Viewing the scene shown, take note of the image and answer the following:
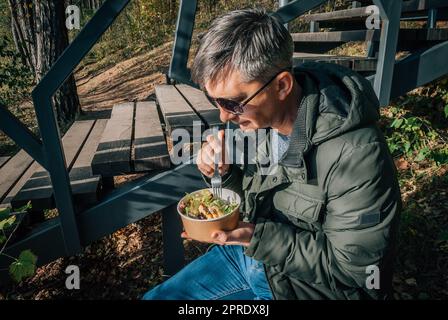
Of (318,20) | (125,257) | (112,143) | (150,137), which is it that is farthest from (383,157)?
(318,20)

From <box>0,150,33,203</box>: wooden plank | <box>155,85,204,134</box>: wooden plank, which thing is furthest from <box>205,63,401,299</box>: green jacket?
<box>0,150,33,203</box>: wooden plank

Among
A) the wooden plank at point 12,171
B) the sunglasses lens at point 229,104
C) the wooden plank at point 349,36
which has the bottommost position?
the wooden plank at point 12,171

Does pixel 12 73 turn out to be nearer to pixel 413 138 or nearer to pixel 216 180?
pixel 216 180

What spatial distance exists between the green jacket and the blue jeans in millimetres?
202

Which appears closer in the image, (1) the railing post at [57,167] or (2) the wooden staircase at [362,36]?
(1) the railing post at [57,167]

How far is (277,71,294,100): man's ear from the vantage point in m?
1.47

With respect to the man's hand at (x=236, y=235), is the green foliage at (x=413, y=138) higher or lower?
lower

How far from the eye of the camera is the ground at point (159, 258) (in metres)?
2.77

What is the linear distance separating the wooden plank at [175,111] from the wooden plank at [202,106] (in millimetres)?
51

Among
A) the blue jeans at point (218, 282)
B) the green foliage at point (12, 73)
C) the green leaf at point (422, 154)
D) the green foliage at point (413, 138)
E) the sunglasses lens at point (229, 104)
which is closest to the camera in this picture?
the sunglasses lens at point (229, 104)

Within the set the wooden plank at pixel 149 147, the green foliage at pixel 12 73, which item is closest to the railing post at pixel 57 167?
the wooden plank at pixel 149 147

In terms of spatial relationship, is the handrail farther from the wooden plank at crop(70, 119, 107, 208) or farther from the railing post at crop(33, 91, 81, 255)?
the wooden plank at crop(70, 119, 107, 208)

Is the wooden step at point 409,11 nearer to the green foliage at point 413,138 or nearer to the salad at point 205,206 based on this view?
the green foliage at point 413,138

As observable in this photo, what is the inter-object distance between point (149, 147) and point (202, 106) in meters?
0.66
